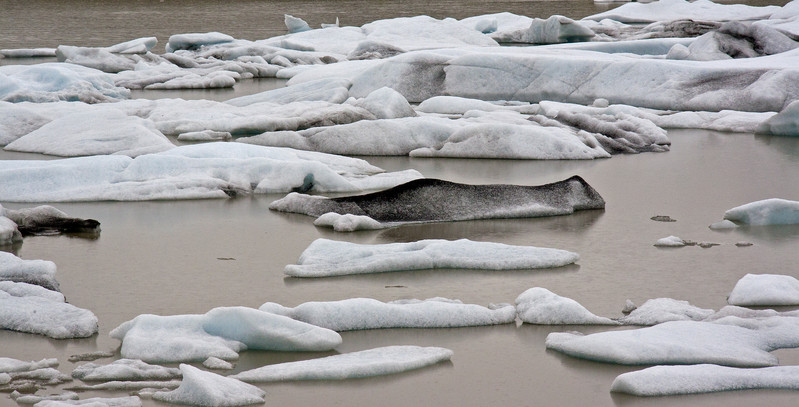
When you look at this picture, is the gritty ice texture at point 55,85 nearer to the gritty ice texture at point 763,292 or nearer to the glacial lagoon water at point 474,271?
the glacial lagoon water at point 474,271

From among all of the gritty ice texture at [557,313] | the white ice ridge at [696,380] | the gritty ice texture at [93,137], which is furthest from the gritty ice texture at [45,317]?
the gritty ice texture at [93,137]

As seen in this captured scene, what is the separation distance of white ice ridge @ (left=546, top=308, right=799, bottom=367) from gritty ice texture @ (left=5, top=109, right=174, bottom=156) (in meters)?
4.28

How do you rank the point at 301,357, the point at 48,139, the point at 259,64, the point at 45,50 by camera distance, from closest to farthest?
the point at 301,357, the point at 48,139, the point at 259,64, the point at 45,50

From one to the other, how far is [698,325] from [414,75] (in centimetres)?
736

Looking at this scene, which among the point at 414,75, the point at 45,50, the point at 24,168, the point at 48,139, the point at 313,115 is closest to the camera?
the point at 24,168

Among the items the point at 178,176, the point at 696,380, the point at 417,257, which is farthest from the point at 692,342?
the point at 178,176

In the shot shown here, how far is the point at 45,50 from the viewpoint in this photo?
52.9 ft

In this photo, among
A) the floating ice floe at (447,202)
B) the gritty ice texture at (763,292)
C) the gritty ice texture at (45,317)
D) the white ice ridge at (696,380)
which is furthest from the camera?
the floating ice floe at (447,202)

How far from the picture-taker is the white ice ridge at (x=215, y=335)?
3186 mm

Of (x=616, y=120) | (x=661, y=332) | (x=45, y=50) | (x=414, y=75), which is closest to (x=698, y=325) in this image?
(x=661, y=332)

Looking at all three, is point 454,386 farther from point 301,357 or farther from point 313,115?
point 313,115

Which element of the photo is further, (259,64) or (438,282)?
(259,64)

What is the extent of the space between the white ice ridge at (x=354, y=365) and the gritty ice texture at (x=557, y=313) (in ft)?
1.59

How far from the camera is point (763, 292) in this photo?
382cm
